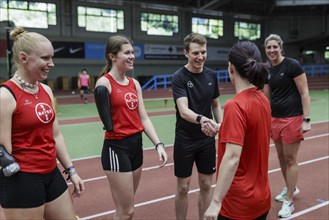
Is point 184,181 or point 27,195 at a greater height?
point 27,195

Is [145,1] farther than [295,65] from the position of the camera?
Yes

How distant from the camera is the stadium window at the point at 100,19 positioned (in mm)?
26109

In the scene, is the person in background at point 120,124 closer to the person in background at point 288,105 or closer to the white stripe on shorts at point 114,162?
the white stripe on shorts at point 114,162

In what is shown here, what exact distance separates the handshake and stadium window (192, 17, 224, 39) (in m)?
30.8

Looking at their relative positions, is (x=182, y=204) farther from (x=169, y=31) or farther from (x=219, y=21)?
(x=219, y=21)

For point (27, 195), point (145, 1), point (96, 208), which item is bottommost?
point (96, 208)

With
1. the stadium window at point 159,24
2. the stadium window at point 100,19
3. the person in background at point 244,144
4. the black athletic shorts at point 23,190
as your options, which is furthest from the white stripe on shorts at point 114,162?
the stadium window at point 159,24

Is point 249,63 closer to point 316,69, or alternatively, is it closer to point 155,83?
point 155,83

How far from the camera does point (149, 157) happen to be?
7305 mm

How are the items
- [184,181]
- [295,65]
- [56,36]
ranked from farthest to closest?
[56,36]
[295,65]
[184,181]

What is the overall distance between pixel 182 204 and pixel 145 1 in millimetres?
26683

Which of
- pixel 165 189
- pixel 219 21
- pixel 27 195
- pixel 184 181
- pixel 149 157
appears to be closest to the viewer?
pixel 27 195

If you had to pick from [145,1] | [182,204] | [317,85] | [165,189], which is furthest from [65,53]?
[182,204]

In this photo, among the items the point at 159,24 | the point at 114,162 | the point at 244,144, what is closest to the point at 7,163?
the point at 114,162
